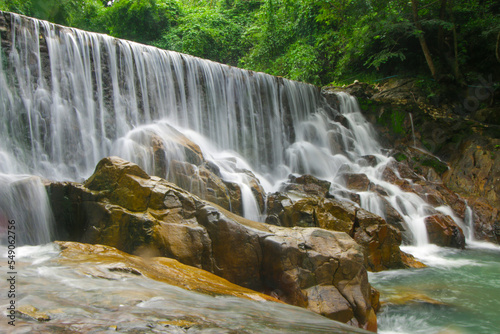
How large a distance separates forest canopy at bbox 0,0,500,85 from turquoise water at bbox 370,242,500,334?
9.53 metres

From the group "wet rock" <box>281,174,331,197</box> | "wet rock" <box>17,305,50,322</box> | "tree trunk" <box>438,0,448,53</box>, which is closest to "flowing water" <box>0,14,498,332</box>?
"wet rock" <box>281,174,331,197</box>

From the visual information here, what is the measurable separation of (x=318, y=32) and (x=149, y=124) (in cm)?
1362

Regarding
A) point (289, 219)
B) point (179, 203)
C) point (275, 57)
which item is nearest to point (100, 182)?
point (179, 203)

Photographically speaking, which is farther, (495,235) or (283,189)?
(495,235)

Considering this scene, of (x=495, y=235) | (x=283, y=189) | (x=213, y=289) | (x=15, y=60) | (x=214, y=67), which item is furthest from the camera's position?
(x=214, y=67)

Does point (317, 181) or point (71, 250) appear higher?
point (317, 181)

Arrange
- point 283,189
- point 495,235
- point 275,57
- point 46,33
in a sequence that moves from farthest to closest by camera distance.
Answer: point 275,57 → point 495,235 → point 283,189 → point 46,33

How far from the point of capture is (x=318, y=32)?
20.7m

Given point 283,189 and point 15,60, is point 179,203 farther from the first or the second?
point 15,60

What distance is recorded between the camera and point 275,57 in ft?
71.2

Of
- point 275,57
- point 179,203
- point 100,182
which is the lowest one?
point 179,203

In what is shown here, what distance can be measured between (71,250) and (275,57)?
19176 millimetres

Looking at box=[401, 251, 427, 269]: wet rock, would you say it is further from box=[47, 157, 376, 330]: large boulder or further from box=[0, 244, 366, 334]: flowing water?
box=[0, 244, 366, 334]: flowing water

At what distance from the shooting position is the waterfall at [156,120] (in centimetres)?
817
